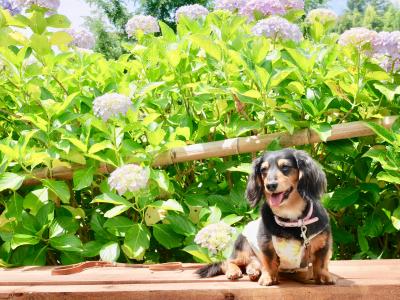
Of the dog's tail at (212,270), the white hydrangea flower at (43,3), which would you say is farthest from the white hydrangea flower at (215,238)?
the white hydrangea flower at (43,3)

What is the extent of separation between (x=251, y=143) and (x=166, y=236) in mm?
531

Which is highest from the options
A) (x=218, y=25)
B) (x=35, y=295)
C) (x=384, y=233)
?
(x=218, y=25)

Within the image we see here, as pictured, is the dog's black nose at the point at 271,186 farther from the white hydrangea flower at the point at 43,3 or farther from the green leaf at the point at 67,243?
the white hydrangea flower at the point at 43,3

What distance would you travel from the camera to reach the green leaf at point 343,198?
2355 mm

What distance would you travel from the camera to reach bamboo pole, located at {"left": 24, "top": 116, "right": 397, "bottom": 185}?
7.73 feet

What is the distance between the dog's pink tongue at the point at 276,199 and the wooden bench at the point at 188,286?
1.06 feet

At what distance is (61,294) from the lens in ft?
5.64

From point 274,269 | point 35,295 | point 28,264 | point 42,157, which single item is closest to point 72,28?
point 42,157

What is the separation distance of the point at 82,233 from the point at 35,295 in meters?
0.93

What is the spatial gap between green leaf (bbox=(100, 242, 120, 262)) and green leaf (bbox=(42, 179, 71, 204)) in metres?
0.25

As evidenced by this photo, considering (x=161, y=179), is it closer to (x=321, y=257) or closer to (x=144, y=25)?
(x=321, y=257)

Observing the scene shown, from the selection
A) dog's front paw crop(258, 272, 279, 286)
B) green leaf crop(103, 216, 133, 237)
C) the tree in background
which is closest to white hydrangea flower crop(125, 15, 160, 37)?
green leaf crop(103, 216, 133, 237)

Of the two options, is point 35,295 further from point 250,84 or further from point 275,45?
point 275,45

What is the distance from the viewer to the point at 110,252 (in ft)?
7.60
